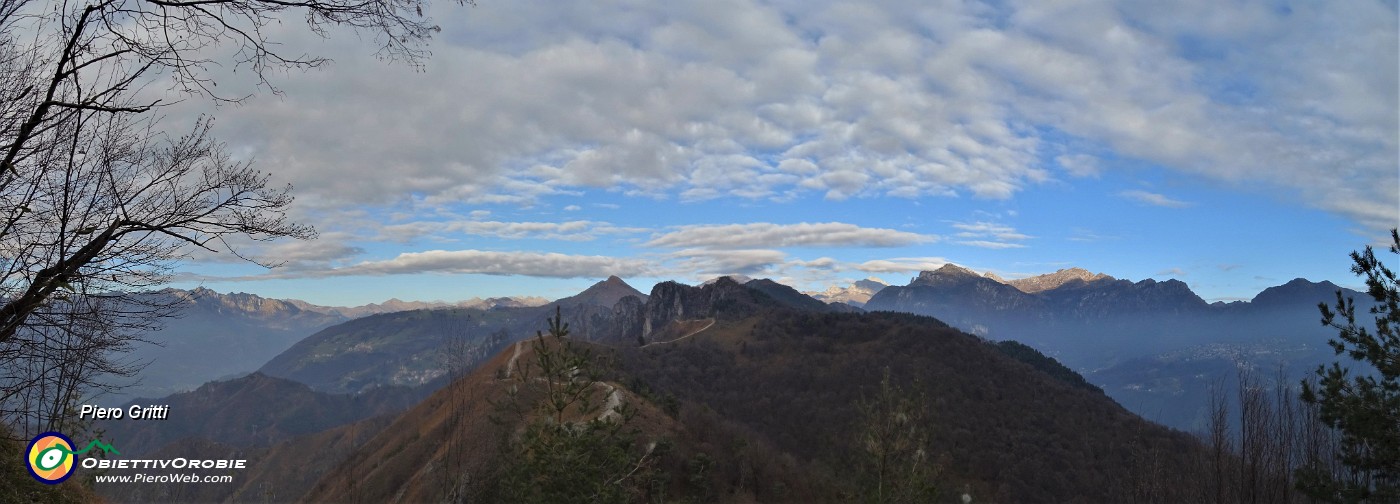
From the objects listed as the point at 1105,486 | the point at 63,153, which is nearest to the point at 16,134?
the point at 63,153

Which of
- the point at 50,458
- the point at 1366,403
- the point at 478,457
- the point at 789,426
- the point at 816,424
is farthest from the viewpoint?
the point at 789,426

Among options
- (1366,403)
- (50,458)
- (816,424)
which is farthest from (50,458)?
(816,424)

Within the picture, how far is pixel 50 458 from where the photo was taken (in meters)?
13.2

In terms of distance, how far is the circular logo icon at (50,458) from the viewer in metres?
12.9

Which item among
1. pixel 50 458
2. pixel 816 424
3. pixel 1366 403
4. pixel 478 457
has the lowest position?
pixel 816 424

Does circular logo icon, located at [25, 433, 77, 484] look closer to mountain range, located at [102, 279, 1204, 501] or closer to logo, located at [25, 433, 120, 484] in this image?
logo, located at [25, 433, 120, 484]

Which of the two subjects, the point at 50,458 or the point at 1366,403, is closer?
the point at 50,458

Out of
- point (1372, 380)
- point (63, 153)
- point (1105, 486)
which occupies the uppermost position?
point (63, 153)

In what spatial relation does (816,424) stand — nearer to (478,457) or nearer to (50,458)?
(478,457)

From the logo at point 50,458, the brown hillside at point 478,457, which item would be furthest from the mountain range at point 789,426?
the logo at point 50,458

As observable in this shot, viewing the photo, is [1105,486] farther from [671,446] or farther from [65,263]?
[65,263]

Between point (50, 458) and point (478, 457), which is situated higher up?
point (50, 458)

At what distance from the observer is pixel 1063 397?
117000mm

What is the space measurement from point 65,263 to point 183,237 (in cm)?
111
